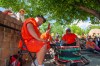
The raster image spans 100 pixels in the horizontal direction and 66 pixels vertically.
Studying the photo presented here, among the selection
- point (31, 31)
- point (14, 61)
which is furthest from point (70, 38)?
point (31, 31)

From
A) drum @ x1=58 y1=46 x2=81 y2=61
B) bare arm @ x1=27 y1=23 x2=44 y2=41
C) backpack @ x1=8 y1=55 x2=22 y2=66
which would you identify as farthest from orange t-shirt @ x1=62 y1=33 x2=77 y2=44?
bare arm @ x1=27 y1=23 x2=44 y2=41

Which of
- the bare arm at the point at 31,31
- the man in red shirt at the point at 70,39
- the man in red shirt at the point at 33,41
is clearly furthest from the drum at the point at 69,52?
the bare arm at the point at 31,31

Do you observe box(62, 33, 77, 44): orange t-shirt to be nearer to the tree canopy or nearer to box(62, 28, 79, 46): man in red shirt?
box(62, 28, 79, 46): man in red shirt

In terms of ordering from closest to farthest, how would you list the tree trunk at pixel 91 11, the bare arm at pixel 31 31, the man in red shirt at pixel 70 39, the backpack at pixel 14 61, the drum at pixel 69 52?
the bare arm at pixel 31 31
the backpack at pixel 14 61
the drum at pixel 69 52
the man in red shirt at pixel 70 39
the tree trunk at pixel 91 11

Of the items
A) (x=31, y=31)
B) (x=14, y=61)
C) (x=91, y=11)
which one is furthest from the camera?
(x=91, y=11)

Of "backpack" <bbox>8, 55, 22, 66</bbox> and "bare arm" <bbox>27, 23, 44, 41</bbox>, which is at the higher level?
"bare arm" <bbox>27, 23, 44, 41</bbox>

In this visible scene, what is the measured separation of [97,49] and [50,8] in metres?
4.12

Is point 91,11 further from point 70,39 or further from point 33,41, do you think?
point 33,41

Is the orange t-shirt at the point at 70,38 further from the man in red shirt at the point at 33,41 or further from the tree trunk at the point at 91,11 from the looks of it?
the tree trunk at the point at 91,11

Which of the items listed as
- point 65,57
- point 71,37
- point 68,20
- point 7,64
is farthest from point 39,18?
point 68,20

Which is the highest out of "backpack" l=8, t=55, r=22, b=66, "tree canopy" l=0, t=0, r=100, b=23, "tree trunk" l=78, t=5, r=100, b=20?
"tree canopy" l=0, t=0, r=100, b=23

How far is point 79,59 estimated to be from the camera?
28.7 ft

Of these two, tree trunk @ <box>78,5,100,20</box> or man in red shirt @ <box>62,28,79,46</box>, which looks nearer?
man in red shirt @ <box>62,28,79,46</box>

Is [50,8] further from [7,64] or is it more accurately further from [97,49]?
[7,64]
